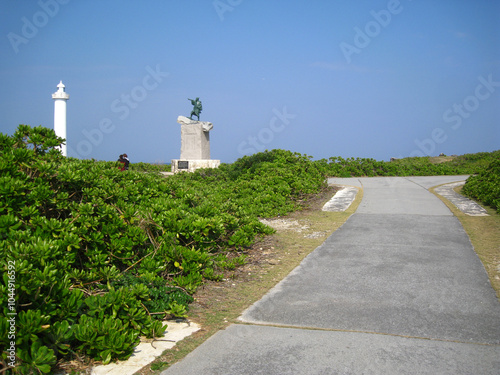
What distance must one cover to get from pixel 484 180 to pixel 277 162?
619cm

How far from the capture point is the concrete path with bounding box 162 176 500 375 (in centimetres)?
308

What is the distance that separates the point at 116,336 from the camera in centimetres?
309

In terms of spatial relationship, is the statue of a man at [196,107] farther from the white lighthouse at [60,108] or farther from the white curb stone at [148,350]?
the white curb stone at [148,350]

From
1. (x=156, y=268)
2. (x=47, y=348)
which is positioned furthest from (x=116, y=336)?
(x=156, y=268)

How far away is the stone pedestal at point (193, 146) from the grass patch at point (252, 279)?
43.7ft

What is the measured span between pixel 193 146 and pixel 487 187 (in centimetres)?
1523

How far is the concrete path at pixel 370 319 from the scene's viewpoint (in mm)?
3084

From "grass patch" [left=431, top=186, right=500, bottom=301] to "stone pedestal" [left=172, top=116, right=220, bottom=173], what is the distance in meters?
14.1

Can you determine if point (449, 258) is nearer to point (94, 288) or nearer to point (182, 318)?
point (182, 318)

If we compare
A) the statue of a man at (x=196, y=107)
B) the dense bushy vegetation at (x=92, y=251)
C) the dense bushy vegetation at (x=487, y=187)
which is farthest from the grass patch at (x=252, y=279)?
the statue of a man at (x=196, y=107)

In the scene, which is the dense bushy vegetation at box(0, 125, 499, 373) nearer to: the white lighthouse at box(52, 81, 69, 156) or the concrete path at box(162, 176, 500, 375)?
the concrete path at box(162, 176, 500, 375)

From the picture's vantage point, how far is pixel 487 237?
7387 millimetres

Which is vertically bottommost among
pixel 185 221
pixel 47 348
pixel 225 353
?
pixel 225 353

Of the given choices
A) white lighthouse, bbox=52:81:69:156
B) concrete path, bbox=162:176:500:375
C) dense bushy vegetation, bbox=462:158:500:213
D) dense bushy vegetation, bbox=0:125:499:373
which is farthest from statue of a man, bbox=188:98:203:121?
concrete path, bbox=162:176:500:375
